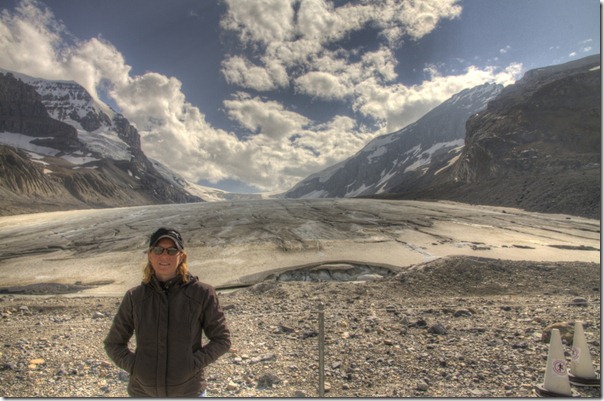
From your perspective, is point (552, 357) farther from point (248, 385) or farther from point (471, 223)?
point (471, 223)

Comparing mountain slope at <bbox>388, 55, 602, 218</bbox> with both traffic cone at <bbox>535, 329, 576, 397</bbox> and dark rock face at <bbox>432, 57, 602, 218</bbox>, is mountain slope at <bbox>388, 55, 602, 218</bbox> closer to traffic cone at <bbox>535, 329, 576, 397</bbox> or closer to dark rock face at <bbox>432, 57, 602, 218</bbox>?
dark rock face at <bbox>432, 57, 602, 218</bbox>

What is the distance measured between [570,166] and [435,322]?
55.2 meters

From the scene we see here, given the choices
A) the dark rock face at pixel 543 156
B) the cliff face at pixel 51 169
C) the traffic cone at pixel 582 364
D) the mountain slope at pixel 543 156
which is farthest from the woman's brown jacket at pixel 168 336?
the cliff face at pixel 51 169

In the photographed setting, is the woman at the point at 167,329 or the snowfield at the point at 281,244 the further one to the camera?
the snowfield at the point at 281,244

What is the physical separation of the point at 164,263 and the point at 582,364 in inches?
221

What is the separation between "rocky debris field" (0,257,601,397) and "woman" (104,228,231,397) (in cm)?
295

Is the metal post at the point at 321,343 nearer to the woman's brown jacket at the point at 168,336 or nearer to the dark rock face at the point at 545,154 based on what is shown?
the woman's brown jacket at the point at 168,336

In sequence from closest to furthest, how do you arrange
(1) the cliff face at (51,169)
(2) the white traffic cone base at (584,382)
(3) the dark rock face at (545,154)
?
(2) the white traffic cone base at (584,382), (3) the dark rock face at (545,154), (1) the cliff face at (51,169)

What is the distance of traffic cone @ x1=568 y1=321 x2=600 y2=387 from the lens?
5035 millimetres

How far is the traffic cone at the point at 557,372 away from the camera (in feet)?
15.6

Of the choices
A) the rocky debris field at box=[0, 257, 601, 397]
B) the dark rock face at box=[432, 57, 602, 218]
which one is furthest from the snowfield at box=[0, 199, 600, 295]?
the dark rock face at box=[432, 57, 602, 218]

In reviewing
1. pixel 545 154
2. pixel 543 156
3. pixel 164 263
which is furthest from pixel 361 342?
pixel 545 154

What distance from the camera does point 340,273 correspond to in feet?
53.2

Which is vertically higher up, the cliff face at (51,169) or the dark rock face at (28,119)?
the dark rock face at (28,119)
